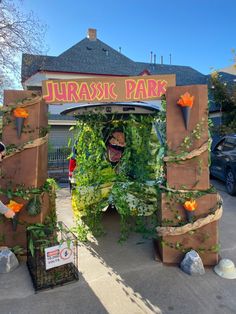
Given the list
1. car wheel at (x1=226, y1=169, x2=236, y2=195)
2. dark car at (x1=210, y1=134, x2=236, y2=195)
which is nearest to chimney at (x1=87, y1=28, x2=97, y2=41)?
dark car at (x1=210, y1=134, x2=236, y2=195)

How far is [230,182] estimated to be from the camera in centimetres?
681

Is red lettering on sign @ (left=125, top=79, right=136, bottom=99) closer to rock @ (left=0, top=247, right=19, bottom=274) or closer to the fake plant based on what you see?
the fake plant

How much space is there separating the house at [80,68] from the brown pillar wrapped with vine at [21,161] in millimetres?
10244

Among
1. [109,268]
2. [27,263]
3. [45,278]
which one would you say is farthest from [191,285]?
[27,263]

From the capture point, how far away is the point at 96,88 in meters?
3.25

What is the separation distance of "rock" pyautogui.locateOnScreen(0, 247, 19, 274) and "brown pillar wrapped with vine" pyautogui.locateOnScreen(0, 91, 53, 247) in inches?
7.0

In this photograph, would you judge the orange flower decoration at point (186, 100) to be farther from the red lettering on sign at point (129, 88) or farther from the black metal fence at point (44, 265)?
the black metal fence at point (44, 265)

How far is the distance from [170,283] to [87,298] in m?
0.92

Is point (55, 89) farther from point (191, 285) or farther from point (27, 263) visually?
point (191, 285)

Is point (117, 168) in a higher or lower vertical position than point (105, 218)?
higher

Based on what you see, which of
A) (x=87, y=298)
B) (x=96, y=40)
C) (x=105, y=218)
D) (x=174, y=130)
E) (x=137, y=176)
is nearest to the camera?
(x=87, y=298)

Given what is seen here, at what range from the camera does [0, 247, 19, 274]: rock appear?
3.11m

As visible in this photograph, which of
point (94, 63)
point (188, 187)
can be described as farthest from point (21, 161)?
point (94, 63)

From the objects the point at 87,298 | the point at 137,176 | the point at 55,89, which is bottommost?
the point at 87,298
